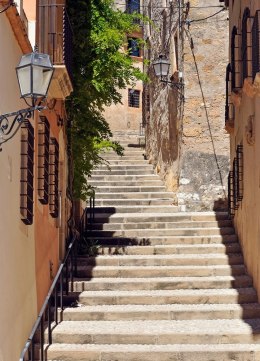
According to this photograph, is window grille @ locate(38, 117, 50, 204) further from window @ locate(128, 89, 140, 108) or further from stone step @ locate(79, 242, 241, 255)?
window @ locate(128, 89, 140, 108)

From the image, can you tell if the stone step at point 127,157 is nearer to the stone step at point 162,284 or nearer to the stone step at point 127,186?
the stone step at point 127,186

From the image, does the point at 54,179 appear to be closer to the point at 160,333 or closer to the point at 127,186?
the point at 160,333

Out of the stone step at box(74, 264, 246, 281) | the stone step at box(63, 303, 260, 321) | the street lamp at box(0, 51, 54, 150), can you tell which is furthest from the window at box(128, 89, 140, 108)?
the street lamp at box(0, 51, 54, 150)

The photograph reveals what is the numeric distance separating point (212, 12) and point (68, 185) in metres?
6.58

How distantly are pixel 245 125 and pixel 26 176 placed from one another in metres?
5.36

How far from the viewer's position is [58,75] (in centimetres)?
1203

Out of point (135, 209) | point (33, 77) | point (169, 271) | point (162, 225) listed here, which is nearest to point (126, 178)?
point (135, 209)

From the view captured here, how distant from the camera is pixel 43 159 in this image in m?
12.2

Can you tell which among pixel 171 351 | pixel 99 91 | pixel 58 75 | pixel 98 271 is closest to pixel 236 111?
pixel 99 91

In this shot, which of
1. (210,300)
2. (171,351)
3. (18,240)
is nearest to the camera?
(18,240)

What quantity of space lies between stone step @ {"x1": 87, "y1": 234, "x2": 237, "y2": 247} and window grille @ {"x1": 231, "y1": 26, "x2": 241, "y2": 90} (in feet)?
9.76

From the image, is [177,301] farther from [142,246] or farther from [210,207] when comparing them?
[210,207]

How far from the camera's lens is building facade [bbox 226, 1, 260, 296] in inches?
484

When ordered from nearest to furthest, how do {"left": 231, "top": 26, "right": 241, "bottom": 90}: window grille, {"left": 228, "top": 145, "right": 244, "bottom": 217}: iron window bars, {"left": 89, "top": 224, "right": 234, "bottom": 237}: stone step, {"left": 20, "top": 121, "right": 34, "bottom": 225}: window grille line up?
{"left": 20, "top": 121, "right": 34, "bottom": 225}: window grille, {"left": 231, "top": 26, "right": 241, "bottom": 90}: window grille, {"left": 228, "top": 145, "right": 244, "bottom": 217}: iron window bars, {"left": 89, "top": 224, "right": 234, "bottom": 237}: stone step
